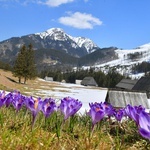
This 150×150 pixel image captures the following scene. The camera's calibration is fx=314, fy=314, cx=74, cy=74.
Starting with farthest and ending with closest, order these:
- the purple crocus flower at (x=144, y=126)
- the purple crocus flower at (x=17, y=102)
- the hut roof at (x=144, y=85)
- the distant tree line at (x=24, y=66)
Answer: the distant tree line at (x=24, y=66), the hut roof at (x=144, y=85), the purple crocus flower at (x=17, y=102), the purple crocus flower at (x=144, y=126)

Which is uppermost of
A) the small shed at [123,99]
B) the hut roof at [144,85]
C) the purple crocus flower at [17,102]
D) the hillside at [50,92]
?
the hut roof at [144,85]

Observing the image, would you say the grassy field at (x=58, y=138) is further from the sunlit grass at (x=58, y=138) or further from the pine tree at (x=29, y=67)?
the pine tree at (x=29, y=67)

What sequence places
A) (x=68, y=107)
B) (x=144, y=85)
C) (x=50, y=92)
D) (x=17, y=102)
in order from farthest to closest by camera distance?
(x=144, y=85), (x=50, y=92), (x=17, y=102), (x=68, y=107)

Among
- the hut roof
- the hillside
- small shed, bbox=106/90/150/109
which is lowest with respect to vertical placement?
the hillside

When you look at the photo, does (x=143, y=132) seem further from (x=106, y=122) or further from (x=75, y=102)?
(x=106, y=122)

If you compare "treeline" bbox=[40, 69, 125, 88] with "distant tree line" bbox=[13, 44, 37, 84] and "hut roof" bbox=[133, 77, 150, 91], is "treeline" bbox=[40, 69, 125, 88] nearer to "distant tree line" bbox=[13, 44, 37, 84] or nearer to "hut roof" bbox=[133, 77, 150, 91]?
"distant tree line" bbox=[13, 44, 37, 84]

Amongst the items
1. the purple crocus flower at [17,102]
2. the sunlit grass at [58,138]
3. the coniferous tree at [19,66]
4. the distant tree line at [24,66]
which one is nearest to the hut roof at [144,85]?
the distant tree line at [24,66]

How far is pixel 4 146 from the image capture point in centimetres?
257

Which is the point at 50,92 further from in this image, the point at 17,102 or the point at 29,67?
the point at 17,102

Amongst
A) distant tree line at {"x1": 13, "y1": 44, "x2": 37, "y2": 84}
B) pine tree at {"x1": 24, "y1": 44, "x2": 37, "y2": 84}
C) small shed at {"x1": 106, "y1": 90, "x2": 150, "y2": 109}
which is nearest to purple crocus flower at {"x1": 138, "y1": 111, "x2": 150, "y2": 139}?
small shed at {"x1": 106, "y1": 90, "x2": 150, "y2": 109}

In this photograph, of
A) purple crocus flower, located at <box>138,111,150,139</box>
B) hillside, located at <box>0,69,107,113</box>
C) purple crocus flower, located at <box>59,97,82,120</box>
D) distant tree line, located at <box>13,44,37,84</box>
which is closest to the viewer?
purple crocus flower, located at <box>138,111,150,139</box>

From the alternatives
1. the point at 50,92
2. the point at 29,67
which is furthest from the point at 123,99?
the point at 29,67

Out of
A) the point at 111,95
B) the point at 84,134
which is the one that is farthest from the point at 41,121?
the point at 111,95

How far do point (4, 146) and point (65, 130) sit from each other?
1.26m
